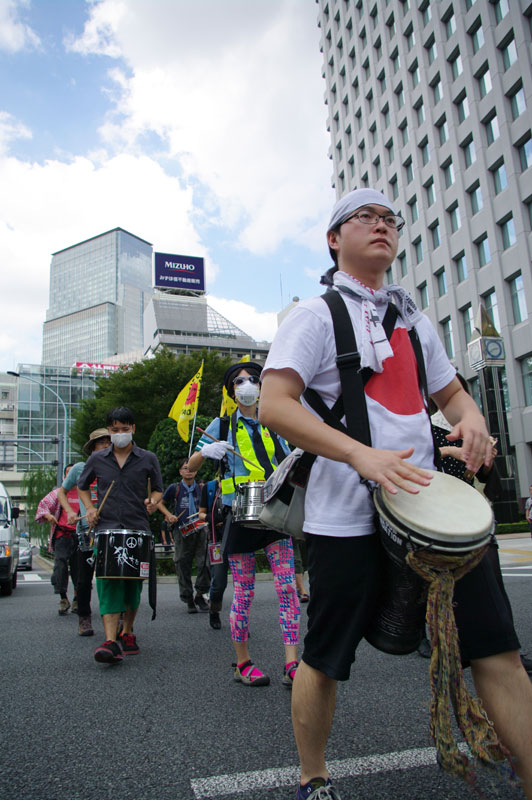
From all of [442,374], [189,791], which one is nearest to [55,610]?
[189,791]

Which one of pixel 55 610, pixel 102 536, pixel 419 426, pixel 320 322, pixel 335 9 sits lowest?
pixel 55 610

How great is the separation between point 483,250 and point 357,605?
32589 millimetres

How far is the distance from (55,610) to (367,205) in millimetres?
7324

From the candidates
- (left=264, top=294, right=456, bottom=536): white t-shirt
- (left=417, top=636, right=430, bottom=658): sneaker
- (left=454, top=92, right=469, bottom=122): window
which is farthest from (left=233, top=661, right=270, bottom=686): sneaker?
(left=454, top=92, right=469, bottom=122): window

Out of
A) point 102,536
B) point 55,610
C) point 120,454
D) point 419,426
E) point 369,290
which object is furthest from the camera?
point 55,610

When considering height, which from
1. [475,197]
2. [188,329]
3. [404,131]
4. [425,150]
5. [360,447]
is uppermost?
[188,329]

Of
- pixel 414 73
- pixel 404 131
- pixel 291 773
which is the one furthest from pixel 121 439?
pixel 414 73

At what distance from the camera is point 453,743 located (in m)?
1.42

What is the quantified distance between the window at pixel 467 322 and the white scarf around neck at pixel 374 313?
31.9 meters

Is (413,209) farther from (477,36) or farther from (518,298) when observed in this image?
(518,298)

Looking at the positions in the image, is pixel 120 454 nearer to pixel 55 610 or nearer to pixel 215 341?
pixel 55 610

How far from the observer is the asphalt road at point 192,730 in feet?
6.93

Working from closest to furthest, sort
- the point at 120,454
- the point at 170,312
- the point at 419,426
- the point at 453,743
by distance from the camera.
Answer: the point at 453,743 < the point at 419,426 < the point at 120,454 < the point at 170,312

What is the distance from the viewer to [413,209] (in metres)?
38.3
